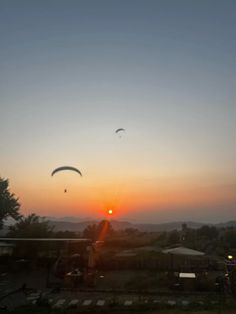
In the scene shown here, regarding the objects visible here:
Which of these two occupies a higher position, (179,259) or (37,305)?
(179,259)

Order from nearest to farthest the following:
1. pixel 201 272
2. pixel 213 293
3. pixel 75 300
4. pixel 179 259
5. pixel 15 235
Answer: pixel 75 300 → pixel 213 293 → pixel 201 272 → pixel 179 259 → pixel 15 235

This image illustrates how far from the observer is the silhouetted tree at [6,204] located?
3644cm

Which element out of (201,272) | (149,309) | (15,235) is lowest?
(149,309)

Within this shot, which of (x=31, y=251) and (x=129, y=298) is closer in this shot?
(x=129, y=298)

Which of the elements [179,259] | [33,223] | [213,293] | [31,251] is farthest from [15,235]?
[213,293]

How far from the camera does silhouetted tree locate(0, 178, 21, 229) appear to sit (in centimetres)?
3644

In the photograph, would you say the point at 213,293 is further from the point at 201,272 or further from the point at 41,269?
the point at 41,269

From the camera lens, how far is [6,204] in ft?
120

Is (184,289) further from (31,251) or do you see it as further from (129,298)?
(31,251)

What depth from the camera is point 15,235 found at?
114 ft

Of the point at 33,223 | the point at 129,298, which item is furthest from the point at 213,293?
the point at 33,223

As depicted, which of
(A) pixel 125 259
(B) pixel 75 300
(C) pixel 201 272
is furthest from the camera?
(A) pixel 125 259

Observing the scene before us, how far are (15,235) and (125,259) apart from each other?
43.0 feet

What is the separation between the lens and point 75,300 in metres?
16.2
